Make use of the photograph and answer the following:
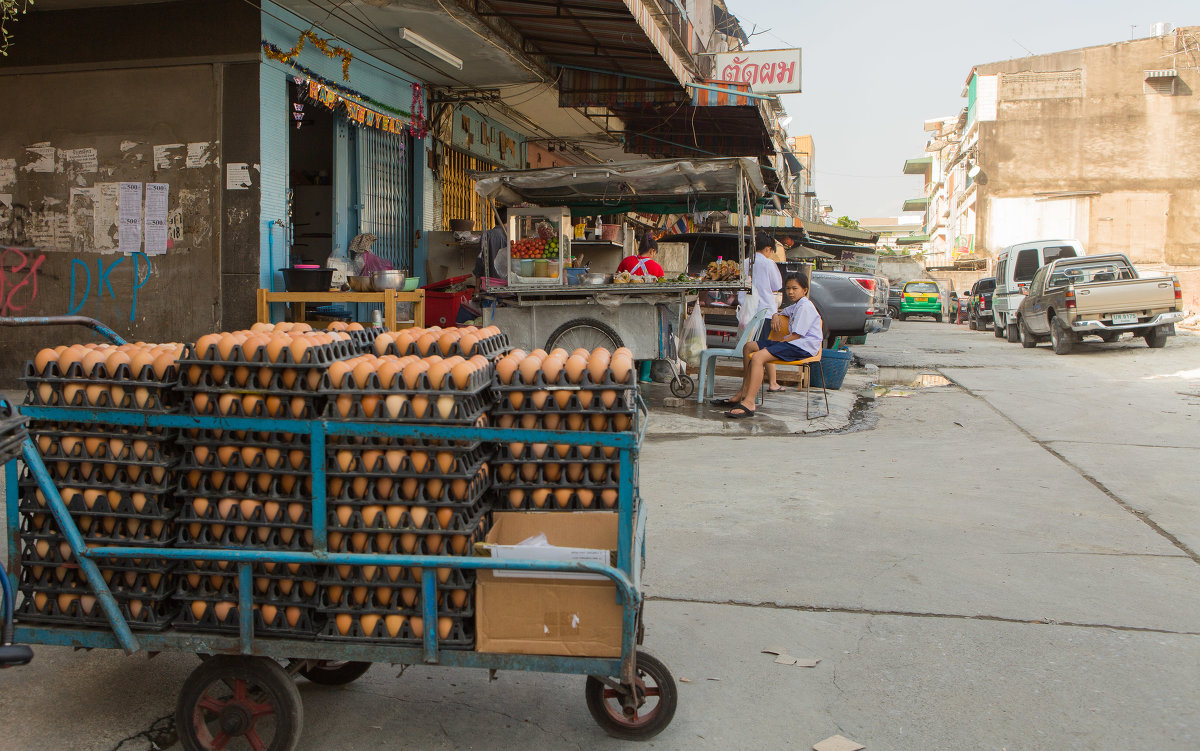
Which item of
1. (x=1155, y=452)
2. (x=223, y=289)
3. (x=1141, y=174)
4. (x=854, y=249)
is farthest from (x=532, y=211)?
(x=1141, y=174)

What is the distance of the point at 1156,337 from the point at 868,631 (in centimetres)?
1610

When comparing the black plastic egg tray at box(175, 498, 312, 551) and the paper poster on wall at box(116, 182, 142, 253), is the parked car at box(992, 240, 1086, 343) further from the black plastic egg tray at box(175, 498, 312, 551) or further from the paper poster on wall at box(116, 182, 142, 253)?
the black plastic egg tray at box(175, 498, 312, 551)

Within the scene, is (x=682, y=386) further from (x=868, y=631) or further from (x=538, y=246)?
(x=868, y=631)

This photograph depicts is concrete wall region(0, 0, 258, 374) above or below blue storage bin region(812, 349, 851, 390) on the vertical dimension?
above

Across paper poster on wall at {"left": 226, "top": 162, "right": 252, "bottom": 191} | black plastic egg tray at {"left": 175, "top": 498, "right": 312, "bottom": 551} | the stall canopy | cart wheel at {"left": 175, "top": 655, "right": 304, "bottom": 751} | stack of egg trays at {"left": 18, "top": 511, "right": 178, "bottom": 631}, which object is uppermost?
the stall canopy

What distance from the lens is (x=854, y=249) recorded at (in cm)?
3484

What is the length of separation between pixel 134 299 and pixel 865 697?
29.0 ft

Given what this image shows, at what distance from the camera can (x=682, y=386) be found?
10.2 meters

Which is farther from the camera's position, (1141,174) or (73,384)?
(1141,174)

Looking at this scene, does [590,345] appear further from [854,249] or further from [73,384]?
[854,249]

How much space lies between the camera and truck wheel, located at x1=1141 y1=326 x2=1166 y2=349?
16766 millimetres

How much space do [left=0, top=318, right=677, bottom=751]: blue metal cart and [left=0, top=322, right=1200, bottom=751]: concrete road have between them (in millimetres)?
291

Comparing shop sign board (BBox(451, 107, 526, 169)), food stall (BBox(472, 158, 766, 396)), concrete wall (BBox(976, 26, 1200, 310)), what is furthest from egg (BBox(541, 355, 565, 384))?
concrete wall (BBox(976, 26, 1200, 310))

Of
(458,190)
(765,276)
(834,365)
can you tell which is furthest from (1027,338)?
(458,190)
